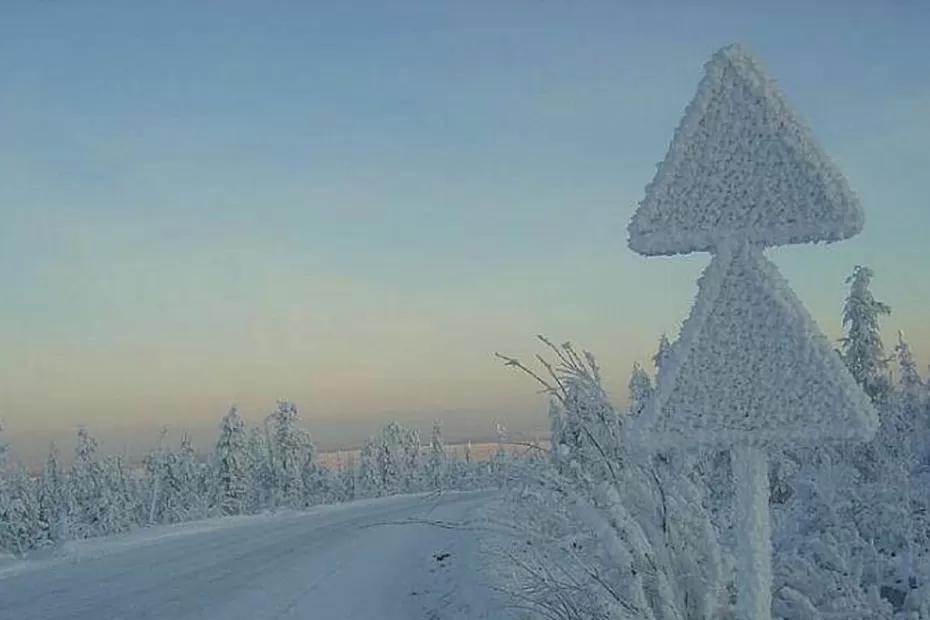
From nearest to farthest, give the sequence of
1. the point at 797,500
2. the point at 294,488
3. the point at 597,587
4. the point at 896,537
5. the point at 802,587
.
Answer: the point at 597,587 → the point at 802,587 → the point at 896,537 → the point at 797,500 → the point at 294,488

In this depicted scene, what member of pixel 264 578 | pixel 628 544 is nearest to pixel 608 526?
pixel 628 544

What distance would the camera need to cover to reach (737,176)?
4004 millimetres

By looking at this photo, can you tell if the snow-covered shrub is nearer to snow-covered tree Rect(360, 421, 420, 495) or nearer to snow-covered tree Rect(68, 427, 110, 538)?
snow-covered tree Rect(68, 427, 110, 538)

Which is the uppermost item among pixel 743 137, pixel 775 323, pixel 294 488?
pixel 743 137

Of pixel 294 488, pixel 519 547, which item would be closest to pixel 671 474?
pixel 519 547

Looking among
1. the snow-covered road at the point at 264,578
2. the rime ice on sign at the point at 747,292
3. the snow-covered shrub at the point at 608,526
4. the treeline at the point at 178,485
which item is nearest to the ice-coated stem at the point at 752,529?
the rime ice on sign at the point at 747,292

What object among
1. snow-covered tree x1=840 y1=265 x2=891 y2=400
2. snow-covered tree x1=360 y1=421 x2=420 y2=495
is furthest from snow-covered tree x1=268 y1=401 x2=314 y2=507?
snow-covered tree x1=840 y1=265 x2=891 y2=400

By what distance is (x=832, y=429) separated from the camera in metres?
3.80

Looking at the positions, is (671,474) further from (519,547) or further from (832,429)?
(832,429)

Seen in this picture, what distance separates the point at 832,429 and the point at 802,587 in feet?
13.6

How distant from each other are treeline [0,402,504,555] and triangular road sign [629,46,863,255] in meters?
44.4

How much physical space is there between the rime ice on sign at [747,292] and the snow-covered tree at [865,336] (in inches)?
1302

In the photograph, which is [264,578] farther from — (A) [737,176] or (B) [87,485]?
(B) [87,485]

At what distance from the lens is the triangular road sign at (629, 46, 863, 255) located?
3916mm
